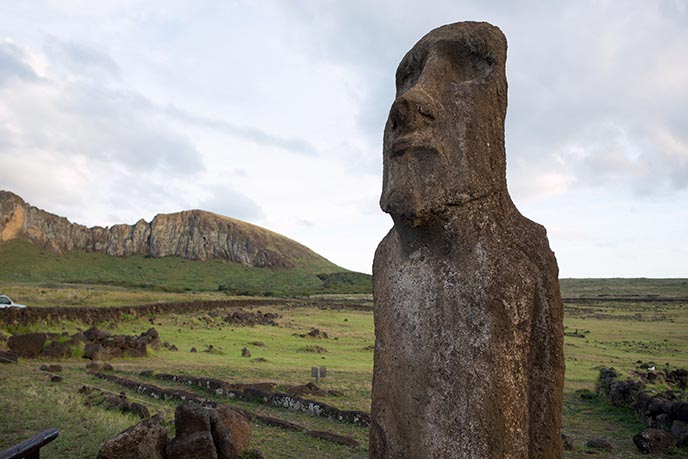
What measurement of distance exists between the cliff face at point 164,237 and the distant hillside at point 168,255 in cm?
19

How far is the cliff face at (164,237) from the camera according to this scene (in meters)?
116

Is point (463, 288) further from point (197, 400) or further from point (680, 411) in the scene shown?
point (197, 400)

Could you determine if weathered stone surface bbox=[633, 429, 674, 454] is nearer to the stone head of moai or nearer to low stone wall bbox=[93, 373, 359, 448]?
low stone wall bbox=[93, 373, 359, 448]

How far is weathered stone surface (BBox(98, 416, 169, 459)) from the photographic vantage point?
693 centimetres

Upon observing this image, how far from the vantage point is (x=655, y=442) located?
31.3 ft

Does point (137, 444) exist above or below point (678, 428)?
above

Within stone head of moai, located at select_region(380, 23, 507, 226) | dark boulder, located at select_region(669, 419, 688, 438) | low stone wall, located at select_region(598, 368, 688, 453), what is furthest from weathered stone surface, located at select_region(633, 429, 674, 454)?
stone head of moai, located at select_region(380, 23, 507, 226)

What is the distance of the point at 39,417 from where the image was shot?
9.70 metres

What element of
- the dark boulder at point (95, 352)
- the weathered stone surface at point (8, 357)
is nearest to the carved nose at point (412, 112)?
the weathered stone surface at point (8, 357)

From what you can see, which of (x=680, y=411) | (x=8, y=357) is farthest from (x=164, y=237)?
(x=680, y=411)

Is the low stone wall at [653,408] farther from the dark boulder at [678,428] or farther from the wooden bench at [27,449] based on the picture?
the wooden bench at [27,449]

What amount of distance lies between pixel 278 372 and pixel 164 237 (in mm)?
126657

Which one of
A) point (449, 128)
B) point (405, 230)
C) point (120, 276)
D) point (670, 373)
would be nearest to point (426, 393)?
point (405, 230)

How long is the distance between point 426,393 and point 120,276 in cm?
11481
